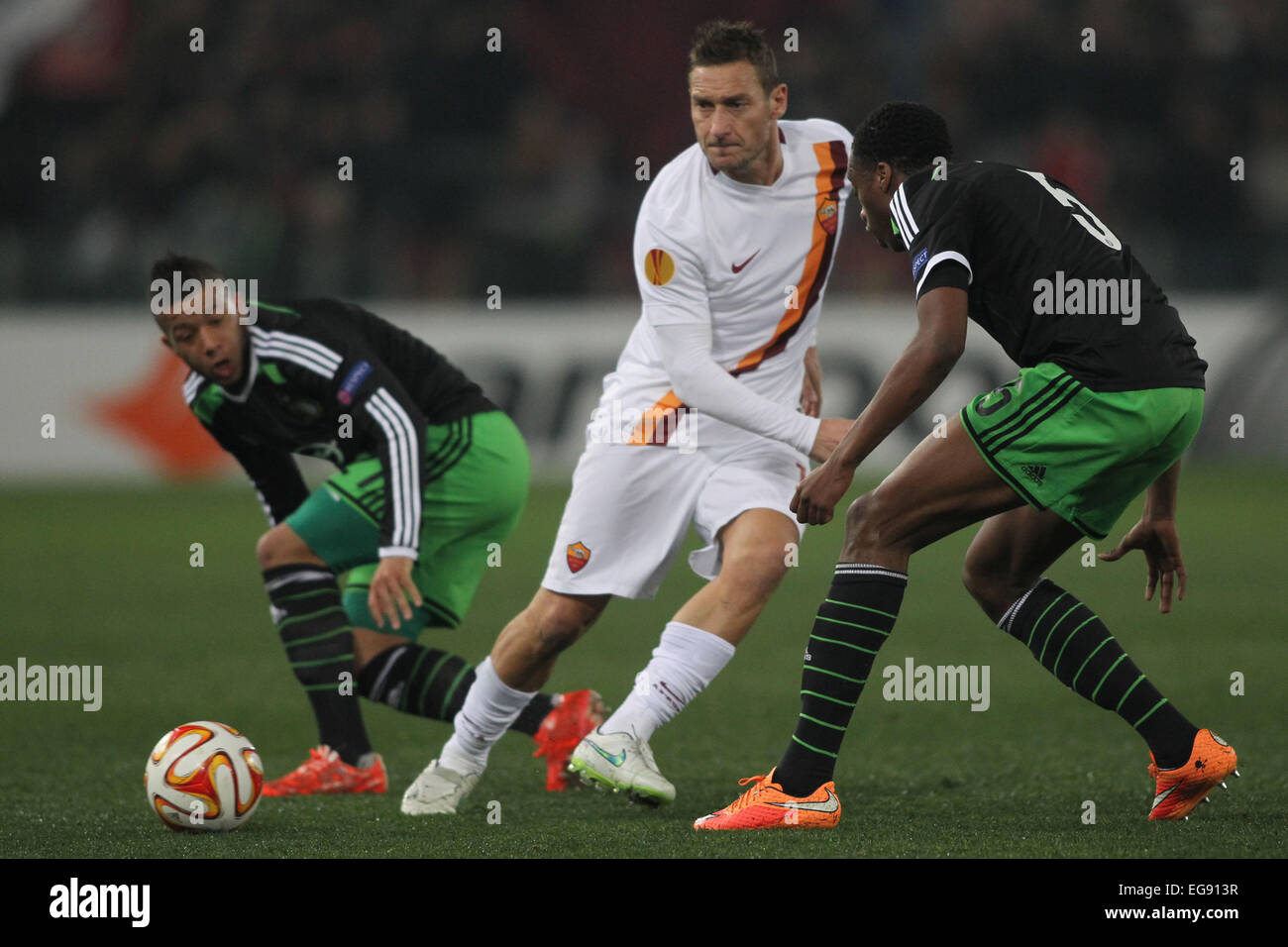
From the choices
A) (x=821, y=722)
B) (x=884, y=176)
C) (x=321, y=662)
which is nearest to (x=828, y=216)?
(x=884, y=176)

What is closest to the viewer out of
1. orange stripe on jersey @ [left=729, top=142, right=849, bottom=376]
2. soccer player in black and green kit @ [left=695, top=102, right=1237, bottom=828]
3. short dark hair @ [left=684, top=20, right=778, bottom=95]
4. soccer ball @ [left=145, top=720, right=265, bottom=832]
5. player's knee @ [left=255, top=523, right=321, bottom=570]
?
soccer player in black and green kit @ [left=695, top=102, right=1237, bottom=828]

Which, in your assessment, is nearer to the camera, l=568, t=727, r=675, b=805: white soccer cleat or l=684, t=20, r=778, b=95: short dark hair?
l=568, t=727, r=675, b=805: white soccer cleat

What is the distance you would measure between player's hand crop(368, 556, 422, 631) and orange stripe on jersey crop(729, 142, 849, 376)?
1.12 meters

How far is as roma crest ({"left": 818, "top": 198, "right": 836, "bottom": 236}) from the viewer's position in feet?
16.6

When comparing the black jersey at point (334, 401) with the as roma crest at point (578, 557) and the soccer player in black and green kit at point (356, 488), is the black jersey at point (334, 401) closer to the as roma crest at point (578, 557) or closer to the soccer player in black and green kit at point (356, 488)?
the soccer player in black and green kit at point (356, 488)

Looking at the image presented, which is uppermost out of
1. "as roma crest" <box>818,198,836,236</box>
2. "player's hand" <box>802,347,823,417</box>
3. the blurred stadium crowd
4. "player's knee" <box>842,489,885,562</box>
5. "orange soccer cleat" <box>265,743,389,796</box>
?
the blurred stadium crowd

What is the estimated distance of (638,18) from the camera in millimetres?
18906

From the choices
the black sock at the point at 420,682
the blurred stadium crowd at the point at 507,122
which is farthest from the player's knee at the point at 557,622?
the blurred stadium crowd at the point at 507,122

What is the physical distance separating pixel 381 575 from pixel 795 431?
1.25m

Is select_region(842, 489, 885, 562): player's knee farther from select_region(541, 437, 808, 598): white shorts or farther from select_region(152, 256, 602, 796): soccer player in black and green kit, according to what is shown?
select_region(152, 256, 602, 796): soccer player in black and green kit

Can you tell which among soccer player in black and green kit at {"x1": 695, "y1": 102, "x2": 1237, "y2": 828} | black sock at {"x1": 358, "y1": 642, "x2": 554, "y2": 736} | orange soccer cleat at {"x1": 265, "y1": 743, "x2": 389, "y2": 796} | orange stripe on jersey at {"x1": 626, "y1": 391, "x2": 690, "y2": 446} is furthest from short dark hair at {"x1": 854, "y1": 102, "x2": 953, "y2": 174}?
orange soccer cleat at {"x1": 265, "y1": 743, "x2": 389, "y2": 796}

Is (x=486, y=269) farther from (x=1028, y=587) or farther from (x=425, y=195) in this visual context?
(x=1028, y=587)

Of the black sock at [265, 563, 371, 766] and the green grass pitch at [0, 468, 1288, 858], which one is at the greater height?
the black sock at [265, 563, 371, 766]

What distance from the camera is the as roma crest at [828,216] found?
505cm
